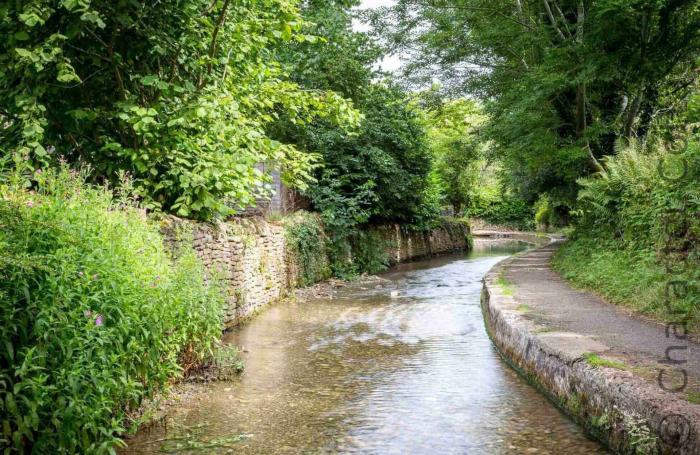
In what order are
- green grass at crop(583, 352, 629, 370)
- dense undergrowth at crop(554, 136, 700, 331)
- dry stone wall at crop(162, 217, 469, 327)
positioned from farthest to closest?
dry stone wall at crop(162, 217, 469, 327), dense undergrowth at crop(554, 136, 700, 331), green grass at crop(583, 352, 629, 370)

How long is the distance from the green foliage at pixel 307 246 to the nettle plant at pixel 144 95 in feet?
17.6

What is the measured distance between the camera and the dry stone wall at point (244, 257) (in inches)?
339

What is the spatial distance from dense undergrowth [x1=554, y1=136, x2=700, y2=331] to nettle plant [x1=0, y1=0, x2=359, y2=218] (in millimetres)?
5624

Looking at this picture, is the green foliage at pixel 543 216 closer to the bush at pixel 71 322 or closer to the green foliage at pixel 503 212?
the green foliage at pixel 503 212

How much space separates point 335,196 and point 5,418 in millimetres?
13758

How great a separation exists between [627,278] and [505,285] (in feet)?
8.39

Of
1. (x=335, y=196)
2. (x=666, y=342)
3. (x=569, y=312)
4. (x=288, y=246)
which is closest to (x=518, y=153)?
(x=335, y=196)

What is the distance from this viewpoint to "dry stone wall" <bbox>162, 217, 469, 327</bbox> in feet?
28.3

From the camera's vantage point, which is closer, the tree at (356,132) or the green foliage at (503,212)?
the tree at (356,132)

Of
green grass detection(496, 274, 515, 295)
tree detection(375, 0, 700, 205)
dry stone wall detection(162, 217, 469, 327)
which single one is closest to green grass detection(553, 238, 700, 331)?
green grass detection(496, 274, 515, 295)

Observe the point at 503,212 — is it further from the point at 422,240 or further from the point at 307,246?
the point at 307,246

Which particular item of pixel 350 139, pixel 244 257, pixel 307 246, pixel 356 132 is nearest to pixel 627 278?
pixel 244 257

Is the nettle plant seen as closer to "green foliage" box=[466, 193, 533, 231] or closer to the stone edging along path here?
the stone edging along path

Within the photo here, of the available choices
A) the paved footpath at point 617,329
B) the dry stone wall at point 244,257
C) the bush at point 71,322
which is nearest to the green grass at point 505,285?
the paved footpath at point 617,329
